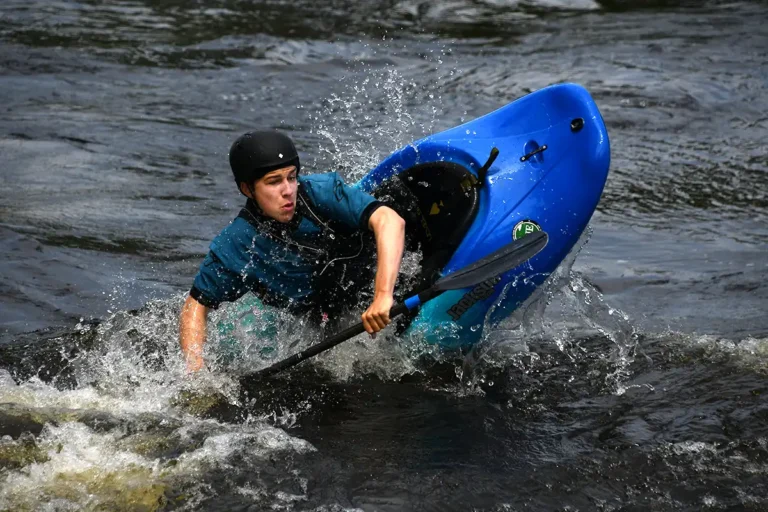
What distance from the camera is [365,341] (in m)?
5.36

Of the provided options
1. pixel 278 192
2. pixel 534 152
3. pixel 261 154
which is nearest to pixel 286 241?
pixel 278 192

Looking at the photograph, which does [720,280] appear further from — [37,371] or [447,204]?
[37,371]

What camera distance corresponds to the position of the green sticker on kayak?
5.01 metres

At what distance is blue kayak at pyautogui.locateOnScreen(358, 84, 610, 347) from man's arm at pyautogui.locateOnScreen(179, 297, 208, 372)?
101 centimetres

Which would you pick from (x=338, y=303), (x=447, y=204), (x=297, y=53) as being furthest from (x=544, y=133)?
(x=297, y=53)

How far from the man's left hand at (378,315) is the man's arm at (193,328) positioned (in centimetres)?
93

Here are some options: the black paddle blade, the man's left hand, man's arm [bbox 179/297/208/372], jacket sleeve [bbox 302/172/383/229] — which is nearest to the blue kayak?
the black paddle blade

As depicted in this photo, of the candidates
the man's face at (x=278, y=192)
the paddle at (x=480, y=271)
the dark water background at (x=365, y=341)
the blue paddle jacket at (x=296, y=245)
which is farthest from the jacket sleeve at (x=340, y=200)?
the dark water background at (x=365, y=341)

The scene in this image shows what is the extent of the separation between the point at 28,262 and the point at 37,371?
1.56 metres

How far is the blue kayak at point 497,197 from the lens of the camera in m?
5.05

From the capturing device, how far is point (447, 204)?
519cm

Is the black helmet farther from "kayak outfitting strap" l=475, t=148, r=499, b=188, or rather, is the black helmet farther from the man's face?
"kayak outfitting strap" l=475, t=148, r=499, b=188

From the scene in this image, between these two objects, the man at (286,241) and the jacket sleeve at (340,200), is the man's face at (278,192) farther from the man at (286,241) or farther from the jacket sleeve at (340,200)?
the jacket sleeve at (340,200)

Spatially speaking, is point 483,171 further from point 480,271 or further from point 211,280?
point 211,280
